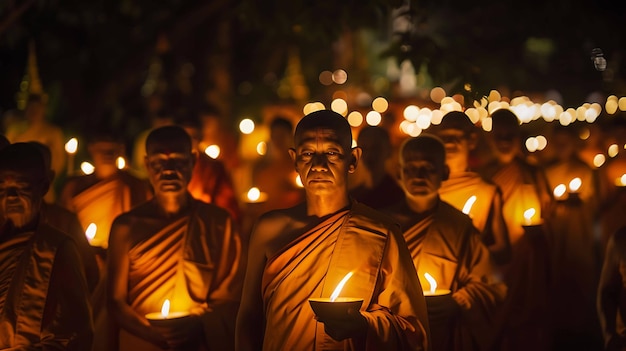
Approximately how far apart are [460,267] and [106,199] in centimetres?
298

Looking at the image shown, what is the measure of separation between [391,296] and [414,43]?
177 inches

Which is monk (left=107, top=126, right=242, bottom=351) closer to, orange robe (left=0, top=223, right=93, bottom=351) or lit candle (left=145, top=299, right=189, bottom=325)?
lit candle (left=145, top=299, right=189, bottom=325)

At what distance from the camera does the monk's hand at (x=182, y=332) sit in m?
4.96

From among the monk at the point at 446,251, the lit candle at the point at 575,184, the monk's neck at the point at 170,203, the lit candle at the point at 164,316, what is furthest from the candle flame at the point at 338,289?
the lit candle at the point at 575,184

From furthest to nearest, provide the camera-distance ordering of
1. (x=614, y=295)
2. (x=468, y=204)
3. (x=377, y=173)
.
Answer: (x=377, y=173)
(x=468, y=204)
(x=614, y=295)

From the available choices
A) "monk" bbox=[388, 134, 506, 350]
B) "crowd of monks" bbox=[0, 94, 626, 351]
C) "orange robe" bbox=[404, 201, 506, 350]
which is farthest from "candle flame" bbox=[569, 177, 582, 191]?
"orange robe" bbox=[404, 201, 506, 350]

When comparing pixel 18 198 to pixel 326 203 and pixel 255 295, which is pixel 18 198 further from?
pixel 326 203

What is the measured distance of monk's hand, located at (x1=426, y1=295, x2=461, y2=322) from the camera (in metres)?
4.96

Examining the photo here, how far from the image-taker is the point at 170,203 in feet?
18.6

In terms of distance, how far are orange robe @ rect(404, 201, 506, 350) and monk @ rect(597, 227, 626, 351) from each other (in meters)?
0.55

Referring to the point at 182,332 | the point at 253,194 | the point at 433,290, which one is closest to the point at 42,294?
the point at 182,332

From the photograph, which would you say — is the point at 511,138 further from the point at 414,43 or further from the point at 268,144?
the point at 268,144

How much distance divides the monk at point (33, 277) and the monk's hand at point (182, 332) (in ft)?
1.23

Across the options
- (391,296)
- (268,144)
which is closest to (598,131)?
(268,144)
